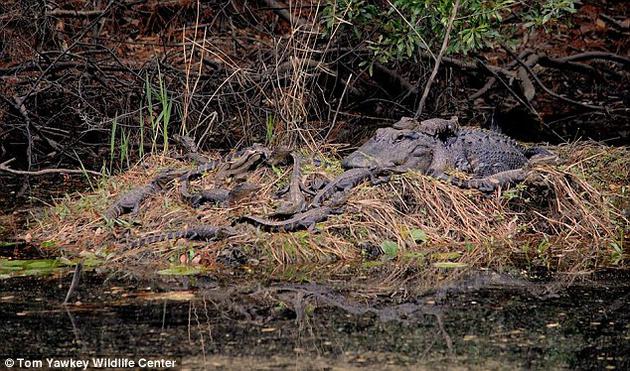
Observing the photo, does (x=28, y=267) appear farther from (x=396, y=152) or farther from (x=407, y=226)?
(x=396, y=152)

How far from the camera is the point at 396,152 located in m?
7.46

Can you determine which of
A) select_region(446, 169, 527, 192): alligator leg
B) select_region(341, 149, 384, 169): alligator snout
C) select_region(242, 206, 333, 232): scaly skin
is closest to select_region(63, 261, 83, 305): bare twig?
select_region(242, 206, 333, 232): scaly skin

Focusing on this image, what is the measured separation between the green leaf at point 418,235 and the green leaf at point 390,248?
17cm

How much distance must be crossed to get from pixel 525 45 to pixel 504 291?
26.5ft

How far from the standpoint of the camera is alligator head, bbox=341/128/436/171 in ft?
23.9

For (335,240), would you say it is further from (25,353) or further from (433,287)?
(25,353)

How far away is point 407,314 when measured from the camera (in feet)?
16.8

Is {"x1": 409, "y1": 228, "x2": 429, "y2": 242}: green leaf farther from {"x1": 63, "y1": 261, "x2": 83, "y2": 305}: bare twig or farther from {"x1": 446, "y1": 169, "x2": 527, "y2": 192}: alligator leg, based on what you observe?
{"x1": 63, "y1": 261, "x2": 83, "y2": 305}: bare twig

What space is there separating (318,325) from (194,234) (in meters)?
1.70

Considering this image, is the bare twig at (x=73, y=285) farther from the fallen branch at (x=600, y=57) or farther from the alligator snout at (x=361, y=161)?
the fallen branch at (x=600, y=57)

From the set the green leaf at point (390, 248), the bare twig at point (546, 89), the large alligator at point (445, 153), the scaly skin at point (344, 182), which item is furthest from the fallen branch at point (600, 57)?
the green leaf at point (390, 248)

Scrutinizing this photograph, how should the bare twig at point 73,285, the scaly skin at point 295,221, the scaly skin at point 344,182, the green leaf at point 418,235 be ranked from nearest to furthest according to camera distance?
the bare twig at point 73,285, the scaly skin at point 295,221, the green leaf at point 418,235, the scaly skin at point 344,182

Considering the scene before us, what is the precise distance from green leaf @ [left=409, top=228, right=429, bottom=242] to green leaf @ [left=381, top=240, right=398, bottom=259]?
6.7 inches

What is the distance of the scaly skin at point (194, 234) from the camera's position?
638 cm
